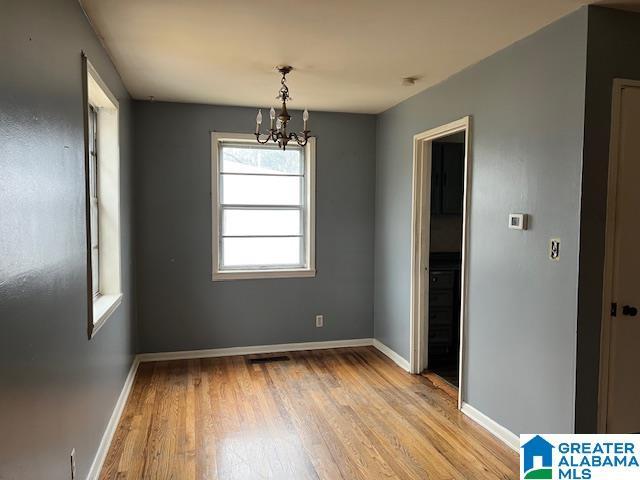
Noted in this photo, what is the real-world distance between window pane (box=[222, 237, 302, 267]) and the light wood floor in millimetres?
1042

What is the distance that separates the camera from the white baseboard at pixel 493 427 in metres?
2.81

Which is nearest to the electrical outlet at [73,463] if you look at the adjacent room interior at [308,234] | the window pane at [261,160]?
the adjacent room interior at [308,234]

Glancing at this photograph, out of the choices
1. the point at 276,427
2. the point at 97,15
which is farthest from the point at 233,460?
the point at 97,15

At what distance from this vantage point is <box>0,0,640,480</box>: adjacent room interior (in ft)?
6.36

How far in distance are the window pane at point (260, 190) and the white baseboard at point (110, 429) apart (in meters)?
1.82

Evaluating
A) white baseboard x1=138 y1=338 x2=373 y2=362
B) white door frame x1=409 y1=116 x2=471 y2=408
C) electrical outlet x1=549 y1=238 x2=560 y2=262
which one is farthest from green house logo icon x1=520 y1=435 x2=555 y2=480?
white baseboard x1=138 y1=338 x2=373 y2=362

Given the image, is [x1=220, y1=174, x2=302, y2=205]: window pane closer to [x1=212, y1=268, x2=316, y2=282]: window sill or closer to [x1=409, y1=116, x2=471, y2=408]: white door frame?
[x1=212, y1=268, x2=316, y2=282]: window sill

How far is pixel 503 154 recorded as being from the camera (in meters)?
2.91

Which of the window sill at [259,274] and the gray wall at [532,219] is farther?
the window sill at [259,274]

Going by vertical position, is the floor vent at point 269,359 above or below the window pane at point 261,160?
below

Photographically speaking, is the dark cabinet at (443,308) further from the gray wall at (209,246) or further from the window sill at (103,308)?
the window sill at (103,308)

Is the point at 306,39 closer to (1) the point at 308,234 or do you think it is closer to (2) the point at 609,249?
(2) the point at 609,249

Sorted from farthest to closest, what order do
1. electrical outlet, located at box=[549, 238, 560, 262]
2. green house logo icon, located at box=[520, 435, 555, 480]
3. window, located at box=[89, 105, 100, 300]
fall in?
window, located at box=[89, 105, 100, 300], electrical outlet, located at box=[549, 238, 560, 262], green house logo icon, located at box=[520, 435, 555, 480]

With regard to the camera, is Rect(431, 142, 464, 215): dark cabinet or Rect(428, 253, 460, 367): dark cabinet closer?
Rect(428, 253, 460, 367): dark cabinet
